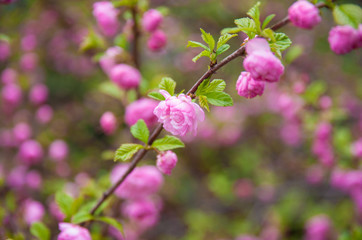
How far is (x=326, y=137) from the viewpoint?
1.95 meters

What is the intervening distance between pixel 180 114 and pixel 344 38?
0.60 metres

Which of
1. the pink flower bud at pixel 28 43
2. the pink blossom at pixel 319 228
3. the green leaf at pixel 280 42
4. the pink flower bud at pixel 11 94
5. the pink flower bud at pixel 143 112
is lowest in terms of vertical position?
the pink blossom at pixel 319 228

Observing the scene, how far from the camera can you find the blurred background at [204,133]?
2.29m

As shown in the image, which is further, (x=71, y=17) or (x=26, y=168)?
(x=71, y=17)

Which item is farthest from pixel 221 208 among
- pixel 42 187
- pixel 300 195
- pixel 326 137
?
pixel 42 187

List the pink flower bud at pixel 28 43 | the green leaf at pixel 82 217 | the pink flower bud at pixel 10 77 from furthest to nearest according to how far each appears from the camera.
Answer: the pink flower bud at pixel 28 43 < the pink flower bud at pixel 10 77 < the green leaf at pixel 82 217

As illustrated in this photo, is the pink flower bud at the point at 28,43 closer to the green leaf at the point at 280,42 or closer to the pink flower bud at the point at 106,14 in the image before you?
the pink flower bud at the point at 106,14

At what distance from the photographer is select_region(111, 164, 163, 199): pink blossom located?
58.4 inches

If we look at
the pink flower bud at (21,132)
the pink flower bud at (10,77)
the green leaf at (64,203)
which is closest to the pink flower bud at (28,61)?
the pink flower bud at (10,77)

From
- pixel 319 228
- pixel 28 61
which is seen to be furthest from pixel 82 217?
pixel 28 61

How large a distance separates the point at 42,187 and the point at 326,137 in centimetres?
225

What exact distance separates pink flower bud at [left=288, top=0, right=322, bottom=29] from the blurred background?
1.08 m

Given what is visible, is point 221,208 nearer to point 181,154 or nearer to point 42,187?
point 181,154

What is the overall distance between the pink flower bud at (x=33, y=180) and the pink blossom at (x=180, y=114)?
2020 mm
